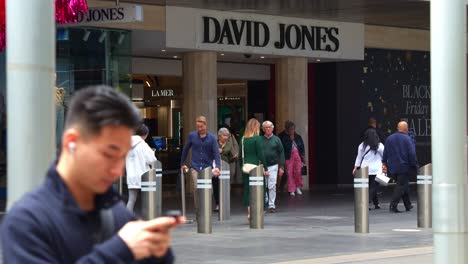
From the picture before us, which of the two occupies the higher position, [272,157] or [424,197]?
[272,157]

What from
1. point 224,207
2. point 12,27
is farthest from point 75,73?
point 12,27

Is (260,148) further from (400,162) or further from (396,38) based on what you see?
(396,38)

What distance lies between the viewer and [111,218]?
9.29 feet

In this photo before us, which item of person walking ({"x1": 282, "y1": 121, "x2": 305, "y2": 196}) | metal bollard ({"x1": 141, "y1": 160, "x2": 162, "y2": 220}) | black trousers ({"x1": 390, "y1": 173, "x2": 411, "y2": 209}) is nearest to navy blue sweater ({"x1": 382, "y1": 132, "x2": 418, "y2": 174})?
black trousers ({"x1": 390, "y1": 173, "x2": 411, "y2": 209})

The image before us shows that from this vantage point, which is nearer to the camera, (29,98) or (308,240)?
(29,98)

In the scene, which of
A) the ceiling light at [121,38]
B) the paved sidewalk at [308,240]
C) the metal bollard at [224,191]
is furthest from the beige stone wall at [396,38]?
the metal bollard at [224,191]

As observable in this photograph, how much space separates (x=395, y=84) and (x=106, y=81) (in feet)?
40.3

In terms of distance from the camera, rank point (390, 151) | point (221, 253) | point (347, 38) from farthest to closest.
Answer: point (347, 38) < point (390, 151) < point (221, 253)

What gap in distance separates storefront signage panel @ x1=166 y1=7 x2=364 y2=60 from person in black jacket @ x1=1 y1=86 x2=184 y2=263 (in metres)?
23.6

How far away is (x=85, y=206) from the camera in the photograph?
9.01 feet

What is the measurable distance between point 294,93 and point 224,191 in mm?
11999

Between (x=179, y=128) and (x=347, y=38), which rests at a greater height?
(x=347, y=38)

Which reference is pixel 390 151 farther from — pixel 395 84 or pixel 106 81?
pixel 395 84

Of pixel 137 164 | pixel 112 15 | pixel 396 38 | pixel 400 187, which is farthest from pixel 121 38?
pixel 396 38
